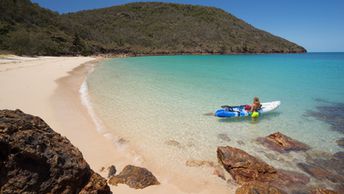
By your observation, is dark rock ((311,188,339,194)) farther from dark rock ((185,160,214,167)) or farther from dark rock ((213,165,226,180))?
dark rock ((185,160,214,167))

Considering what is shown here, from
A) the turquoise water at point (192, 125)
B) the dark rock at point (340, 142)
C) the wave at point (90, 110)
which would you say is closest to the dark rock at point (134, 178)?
the turquoise water at point (192, 125)

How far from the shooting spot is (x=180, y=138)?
617cm

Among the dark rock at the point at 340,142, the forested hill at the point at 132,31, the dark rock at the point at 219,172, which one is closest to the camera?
the dark rock at the point at 219,172

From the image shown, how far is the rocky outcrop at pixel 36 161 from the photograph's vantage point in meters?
2.16

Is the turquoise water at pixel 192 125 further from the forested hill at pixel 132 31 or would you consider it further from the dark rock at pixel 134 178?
the forested hill at pixel 132 31

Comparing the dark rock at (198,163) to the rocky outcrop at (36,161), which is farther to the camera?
the dark rock at (198,163)

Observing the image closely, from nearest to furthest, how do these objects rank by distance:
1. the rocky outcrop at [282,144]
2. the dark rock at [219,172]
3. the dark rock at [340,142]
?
the dark rock at [219,172] → the rocky outcrop at [282,144] → the dark rock at [340,142]

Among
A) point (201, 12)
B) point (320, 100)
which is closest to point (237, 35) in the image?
point (201, 12)

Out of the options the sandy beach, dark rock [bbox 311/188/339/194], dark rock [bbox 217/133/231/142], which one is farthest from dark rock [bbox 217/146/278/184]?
dark rock [bbox 217/133/231/142]

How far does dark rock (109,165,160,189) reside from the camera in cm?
380

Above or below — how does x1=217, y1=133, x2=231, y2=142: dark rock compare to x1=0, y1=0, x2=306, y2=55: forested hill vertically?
below

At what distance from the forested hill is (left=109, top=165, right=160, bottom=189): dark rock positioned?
1518 inches

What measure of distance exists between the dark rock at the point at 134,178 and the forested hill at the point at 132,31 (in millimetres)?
38547

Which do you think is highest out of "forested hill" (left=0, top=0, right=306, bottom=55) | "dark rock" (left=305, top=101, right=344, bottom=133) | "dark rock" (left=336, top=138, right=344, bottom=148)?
"forested hill" (left=0, top=0, right=306, bottom=55)
